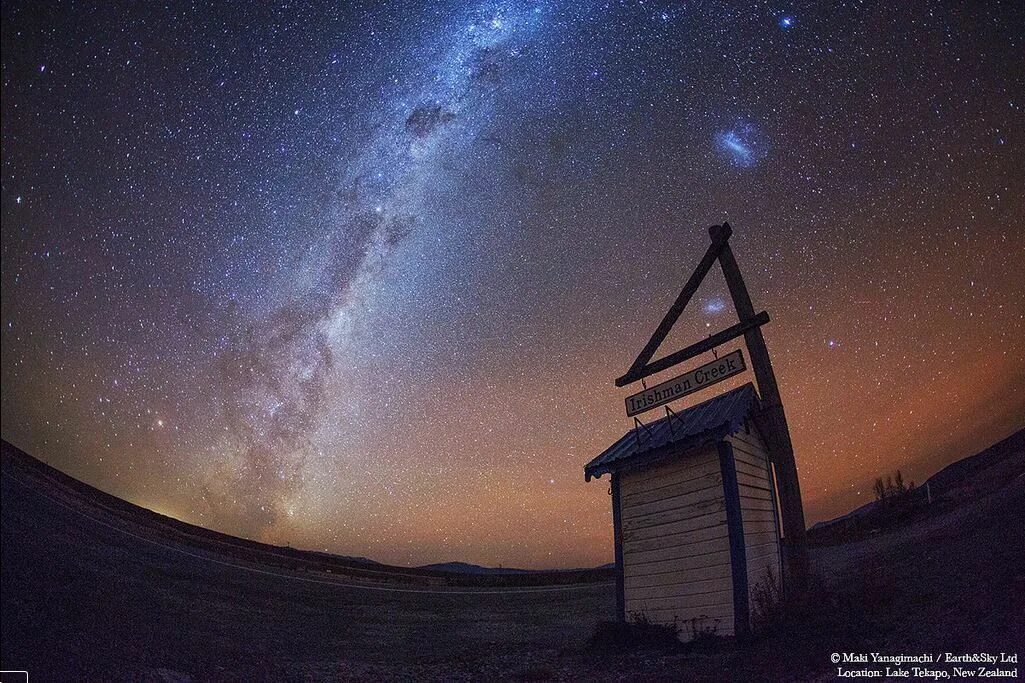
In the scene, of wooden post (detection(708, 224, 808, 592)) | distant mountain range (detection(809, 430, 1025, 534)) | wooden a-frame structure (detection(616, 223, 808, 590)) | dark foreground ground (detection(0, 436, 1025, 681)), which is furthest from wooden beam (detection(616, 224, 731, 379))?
distant mountain range (detection(809, 430, 1025, 534))

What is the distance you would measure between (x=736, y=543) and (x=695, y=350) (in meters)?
Result: 3.30

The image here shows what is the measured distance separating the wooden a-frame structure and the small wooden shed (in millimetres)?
745

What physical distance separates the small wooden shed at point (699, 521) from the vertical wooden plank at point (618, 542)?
2 centimetres

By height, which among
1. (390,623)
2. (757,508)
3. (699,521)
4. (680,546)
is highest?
(757,508)

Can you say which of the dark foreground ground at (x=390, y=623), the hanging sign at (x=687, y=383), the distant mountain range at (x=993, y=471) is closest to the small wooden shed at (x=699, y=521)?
the hanging sign at (x=687, y=383)

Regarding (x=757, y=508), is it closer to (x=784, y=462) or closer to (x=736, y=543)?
(x=736, y=543)

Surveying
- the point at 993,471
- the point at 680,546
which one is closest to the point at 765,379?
the point at 680,546

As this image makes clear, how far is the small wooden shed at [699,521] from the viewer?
862cm

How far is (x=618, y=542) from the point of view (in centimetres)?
1027

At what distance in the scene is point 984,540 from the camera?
950 centimetres

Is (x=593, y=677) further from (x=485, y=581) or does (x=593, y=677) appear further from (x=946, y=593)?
(x=485, y=581)

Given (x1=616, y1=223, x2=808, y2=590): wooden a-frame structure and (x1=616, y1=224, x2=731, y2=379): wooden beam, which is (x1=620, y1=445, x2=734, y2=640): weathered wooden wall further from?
(x1=616, y1=224, x2=731, y2=379): wooden beam

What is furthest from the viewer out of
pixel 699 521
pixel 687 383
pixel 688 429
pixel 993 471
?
pixel 993 471

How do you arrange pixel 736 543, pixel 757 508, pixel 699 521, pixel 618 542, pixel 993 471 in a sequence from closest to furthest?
pixel 736 543 → pixel 699 521 → pixel 757 508 → pixel 618 542 → pixel 993 471
